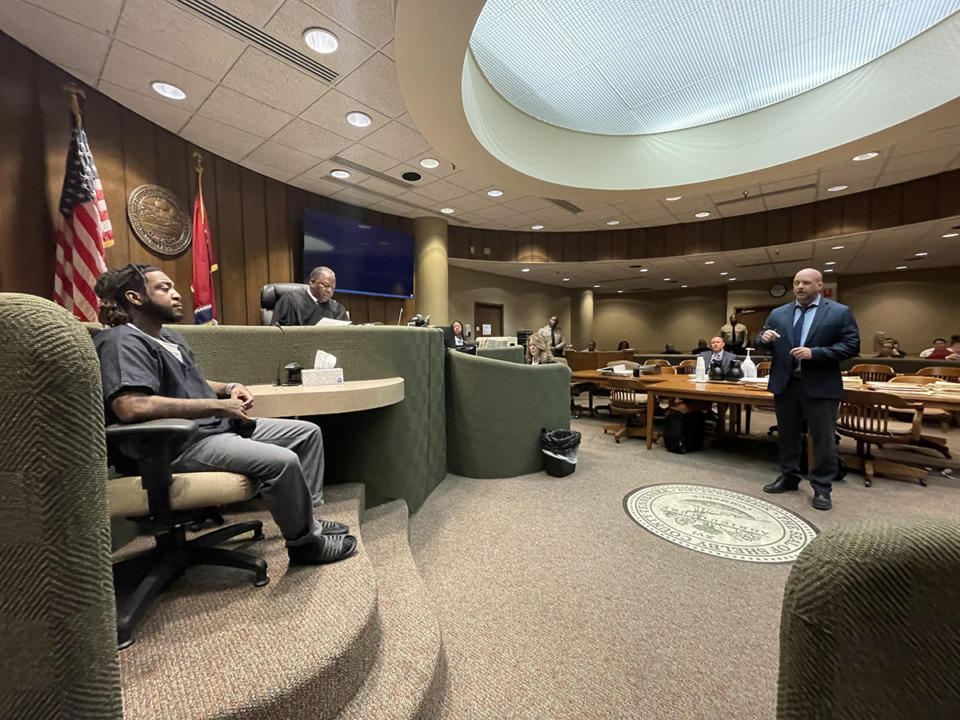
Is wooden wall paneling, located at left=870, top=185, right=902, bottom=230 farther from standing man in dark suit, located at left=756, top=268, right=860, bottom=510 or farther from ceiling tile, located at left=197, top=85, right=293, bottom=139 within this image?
ceiling tile, located at left=197, top=85, right=293, bottom=139

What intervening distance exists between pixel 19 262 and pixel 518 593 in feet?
13.2

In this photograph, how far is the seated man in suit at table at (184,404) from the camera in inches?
47.3

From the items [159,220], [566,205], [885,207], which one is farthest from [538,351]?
[885,207]

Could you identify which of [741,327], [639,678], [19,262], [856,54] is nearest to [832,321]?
[639,678]

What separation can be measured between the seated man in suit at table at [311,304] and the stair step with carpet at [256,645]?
5.95 feet

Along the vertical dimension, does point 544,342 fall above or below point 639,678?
above

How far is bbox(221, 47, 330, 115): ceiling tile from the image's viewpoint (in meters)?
2.79

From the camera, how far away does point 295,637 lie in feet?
3.46

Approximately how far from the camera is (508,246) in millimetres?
7688

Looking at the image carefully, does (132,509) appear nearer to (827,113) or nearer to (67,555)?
(67,555)

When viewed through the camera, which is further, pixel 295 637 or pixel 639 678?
pixel 639 678

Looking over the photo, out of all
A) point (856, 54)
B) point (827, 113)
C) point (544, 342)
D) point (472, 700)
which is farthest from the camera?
point (544, 342)

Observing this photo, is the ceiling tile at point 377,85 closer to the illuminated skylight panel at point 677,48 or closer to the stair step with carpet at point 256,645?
the illuminated skylight panel at point 677,48

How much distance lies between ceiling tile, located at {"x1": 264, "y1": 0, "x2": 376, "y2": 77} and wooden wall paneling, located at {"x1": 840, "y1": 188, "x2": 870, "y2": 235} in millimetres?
6920
